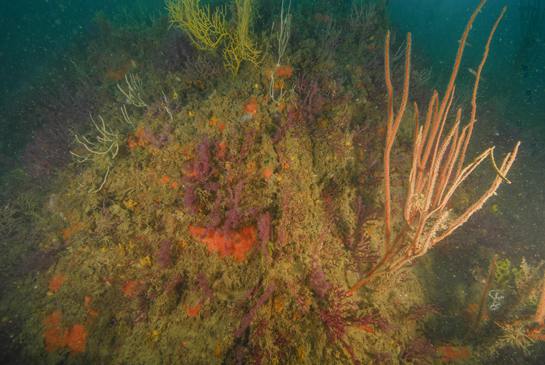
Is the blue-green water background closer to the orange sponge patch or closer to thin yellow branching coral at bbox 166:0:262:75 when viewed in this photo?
thin yellow branching coral at bbox 166:0:262:75

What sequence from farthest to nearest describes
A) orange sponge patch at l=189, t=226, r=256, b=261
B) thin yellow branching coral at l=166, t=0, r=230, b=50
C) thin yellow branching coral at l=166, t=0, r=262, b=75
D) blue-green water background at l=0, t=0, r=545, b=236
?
blue-green water background at l=0, t=0, r=545, b=236
thin yellow branching coral at l=166, t=0, r=230, b=50
thin yellow branching coral at l=166, t=0, r=262, b=75
orange sponge patch at l=189, t=226, r=256, b=261

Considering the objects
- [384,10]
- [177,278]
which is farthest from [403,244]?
[384,10]

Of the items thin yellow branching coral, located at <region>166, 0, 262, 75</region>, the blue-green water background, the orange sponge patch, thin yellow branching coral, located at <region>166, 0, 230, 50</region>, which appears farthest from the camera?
the blue-green water background

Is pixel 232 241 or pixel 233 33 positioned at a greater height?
pixel 233 33

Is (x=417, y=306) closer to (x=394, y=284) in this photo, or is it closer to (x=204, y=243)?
(x=394, y=284)

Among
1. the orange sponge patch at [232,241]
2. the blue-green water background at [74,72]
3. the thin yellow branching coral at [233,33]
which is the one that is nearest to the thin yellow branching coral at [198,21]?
the thin yellow branching coral at [233,33]

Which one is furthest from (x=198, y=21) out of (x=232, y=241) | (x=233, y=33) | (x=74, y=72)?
(x=74, y=72)

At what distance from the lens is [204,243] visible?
3.48 meters

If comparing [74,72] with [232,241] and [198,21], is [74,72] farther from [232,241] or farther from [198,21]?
[232,241]

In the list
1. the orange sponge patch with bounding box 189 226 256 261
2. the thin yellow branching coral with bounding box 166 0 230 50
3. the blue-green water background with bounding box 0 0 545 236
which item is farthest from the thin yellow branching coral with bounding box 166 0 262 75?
the blue-green water background with bounding box 0 0 545 236

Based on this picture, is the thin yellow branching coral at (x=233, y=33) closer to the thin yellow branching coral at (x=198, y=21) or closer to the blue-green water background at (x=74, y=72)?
the thin yellow branching coral at (x=198, y=21)

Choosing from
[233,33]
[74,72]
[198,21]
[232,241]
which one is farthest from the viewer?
[74,72]

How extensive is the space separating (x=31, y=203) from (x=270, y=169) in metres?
6.14

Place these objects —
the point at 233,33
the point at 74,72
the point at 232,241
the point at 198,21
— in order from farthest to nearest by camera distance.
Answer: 1. the point at 74,72
2. the point at 233,33
3. the point at 198,21
4. the point at 232,241
